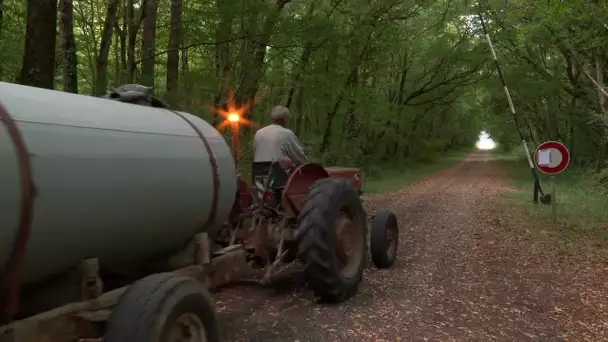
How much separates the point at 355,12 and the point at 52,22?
10764mm

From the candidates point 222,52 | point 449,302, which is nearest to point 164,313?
point 449,302

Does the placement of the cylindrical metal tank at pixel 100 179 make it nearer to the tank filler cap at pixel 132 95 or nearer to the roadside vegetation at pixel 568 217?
the tank filler cap at pixel 132 95

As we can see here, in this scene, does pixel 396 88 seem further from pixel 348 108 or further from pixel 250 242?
Answer: pixel 250 242

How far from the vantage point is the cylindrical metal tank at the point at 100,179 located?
8.68 ft

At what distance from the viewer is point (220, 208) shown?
4191 millimetres

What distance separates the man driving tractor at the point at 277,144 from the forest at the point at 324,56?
273 cm

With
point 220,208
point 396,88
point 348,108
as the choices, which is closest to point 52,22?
point 220,208

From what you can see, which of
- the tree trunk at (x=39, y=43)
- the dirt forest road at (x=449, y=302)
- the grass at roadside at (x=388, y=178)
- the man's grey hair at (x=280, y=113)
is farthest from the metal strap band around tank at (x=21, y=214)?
the grass at roadside at (x=388, y=178)

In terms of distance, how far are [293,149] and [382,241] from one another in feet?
6.54

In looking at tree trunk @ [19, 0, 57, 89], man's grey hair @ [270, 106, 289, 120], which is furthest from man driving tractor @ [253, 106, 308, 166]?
tree trunk @ [19, 0, 57, 89]

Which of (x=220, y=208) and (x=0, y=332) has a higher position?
(x=220, y=208)

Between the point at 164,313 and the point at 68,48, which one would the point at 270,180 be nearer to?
the point at 164,313

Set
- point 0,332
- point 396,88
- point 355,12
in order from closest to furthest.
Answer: point 0,332 → point 355,12 → point 396,88

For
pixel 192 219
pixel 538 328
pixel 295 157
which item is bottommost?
pixel 538 328
